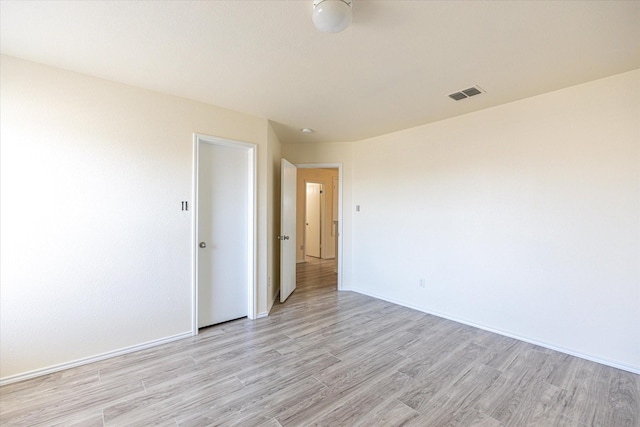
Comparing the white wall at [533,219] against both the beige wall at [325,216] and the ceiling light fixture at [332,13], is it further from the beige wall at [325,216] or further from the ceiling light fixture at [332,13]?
the beige wall at [325,216]

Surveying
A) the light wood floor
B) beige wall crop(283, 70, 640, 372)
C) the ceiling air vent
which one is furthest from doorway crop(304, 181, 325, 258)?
the ceiling air vent

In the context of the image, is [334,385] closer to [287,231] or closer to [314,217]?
[287,231]

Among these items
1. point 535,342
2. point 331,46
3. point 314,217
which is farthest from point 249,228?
point 314,217

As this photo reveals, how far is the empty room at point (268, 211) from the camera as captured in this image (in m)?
1.78

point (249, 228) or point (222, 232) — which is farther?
point (249, 228)

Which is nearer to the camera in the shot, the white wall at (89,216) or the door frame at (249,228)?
the white wall at (89,216)

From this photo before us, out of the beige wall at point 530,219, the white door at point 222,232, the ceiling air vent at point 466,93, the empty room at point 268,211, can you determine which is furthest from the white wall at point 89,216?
the beige wall at point 530,219

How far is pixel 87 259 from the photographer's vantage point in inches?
93.3

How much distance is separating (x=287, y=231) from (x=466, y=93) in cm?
281

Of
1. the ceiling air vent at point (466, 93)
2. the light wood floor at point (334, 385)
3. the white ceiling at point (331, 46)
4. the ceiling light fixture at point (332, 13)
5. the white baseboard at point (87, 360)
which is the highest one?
the white ceiling at point (331, 46)

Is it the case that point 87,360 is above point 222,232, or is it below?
below

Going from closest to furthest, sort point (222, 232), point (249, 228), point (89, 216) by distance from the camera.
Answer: point (89, 216) → point (222, 232) → point (249, 228)

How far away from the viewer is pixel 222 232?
10.6 feet

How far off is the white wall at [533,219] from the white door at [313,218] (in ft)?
11.9
